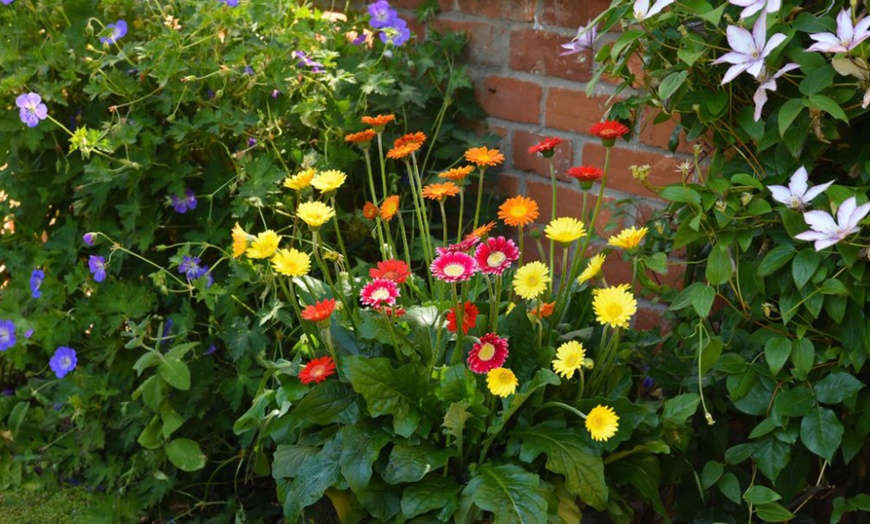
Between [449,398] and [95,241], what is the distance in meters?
0.91

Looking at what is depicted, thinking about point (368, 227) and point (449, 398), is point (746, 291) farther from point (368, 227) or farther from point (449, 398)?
point (368, 227)

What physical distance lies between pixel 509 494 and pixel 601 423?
172mm

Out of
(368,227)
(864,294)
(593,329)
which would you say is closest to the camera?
(864,294)

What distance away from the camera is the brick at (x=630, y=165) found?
2.02 meters

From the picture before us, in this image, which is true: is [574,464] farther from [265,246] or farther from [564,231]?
[265,246]

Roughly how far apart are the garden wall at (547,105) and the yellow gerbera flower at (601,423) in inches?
21.2

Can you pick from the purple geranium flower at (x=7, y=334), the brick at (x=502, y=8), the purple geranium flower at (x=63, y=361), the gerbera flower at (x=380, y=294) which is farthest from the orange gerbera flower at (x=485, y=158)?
the purple geranium flower at (x=7, y=334)

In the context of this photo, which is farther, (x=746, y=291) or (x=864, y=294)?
(x=746, y=291)

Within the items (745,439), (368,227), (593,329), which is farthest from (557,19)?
(745,439)

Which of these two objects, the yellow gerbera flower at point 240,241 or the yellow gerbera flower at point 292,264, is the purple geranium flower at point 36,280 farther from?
the yellow gerbera flower at point 292,264

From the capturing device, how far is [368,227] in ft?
7.35

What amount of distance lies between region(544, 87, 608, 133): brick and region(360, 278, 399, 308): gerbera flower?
0.79 meters

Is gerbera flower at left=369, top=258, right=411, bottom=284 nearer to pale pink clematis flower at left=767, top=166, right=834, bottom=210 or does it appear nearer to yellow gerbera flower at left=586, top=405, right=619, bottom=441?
yellow gerbera flower at left=586, top=405, right=619, bottom=441

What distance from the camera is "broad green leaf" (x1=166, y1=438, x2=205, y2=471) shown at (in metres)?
2.03
